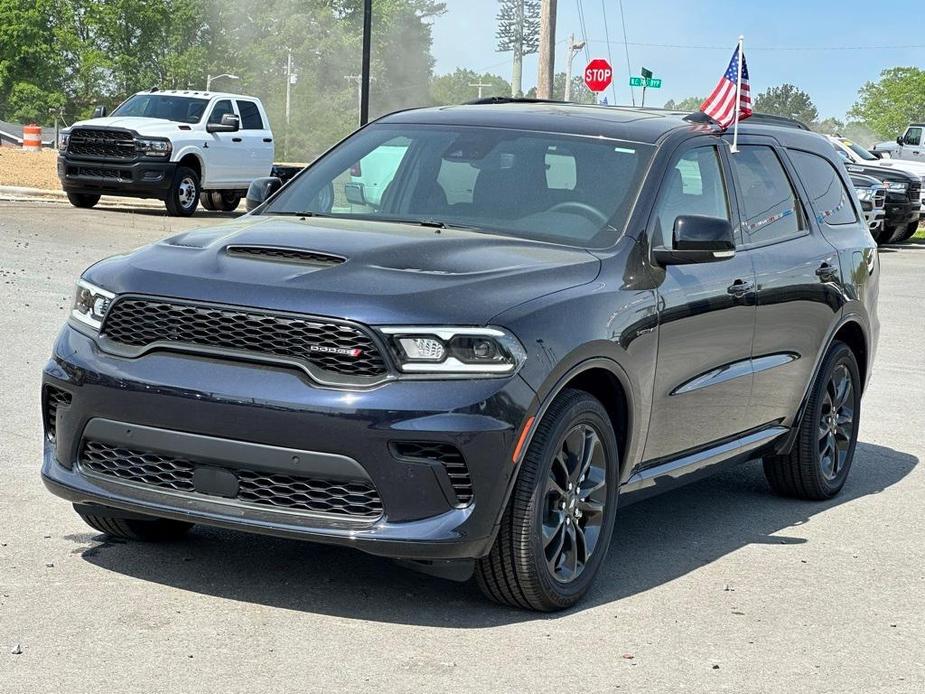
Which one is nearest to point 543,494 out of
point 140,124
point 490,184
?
point 490,184

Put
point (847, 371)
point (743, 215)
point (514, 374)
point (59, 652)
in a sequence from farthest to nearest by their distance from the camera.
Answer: point (847, 371), point (743, 215), point (514, 374), point (59, 652)

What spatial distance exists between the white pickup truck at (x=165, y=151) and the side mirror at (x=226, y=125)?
16 millimetres

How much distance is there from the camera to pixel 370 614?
17.6 feet

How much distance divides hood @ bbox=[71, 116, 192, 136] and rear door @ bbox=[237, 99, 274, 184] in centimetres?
171

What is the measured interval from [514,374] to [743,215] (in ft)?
7.65

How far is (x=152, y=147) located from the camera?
78.8 feet

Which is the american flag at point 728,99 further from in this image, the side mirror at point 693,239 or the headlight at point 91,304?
the headlight at point 91,304

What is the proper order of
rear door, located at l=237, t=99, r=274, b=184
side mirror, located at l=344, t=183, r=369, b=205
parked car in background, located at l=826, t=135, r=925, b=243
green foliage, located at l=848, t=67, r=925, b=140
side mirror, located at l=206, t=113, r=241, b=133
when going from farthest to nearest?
green foliage, located at l=848, t=67, r=925, b=140
parked car in background, located at l=826, t=135, r=925, b=243
rear door, located at l=237, t=99, r=274, b=184
side mirror, located at l=206, t=113, r=241, b=133
side mirror, located at l=344, t=183, r=369, b=205

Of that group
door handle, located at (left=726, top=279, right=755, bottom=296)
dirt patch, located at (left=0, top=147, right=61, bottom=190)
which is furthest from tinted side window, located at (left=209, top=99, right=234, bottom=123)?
door handle, located at (left=726, top=279, right=755, bottom=296)

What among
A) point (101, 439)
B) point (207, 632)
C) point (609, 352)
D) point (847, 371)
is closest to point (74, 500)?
point (101, 439)

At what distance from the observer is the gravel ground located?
4.75m

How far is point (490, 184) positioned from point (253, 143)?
832 inches

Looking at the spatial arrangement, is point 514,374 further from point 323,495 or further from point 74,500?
point 74,500

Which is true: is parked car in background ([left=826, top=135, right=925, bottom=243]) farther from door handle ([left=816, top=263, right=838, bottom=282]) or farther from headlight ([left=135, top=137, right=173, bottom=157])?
door handle ([left=816, top=263, right=838, bottom=282])
